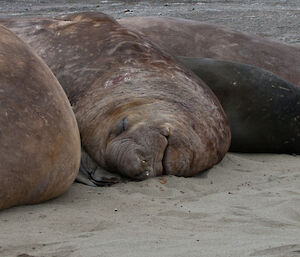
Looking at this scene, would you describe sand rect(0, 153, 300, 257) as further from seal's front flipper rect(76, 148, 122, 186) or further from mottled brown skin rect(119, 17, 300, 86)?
mottled brown skin rect(119, 17, 300, 86)

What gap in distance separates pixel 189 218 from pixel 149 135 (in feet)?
3.30

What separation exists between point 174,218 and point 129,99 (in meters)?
1.51

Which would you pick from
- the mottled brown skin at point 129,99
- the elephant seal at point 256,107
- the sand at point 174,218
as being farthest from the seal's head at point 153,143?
the elephant seal at point 256,107

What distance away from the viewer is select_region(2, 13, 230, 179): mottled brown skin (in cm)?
419

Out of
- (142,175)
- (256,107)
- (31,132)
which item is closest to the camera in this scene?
(31,132)

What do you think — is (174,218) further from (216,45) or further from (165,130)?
(216,45)

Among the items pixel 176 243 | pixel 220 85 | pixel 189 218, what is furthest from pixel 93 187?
pixel 220 85

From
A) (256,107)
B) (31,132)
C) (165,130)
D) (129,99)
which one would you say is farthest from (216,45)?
(31,132)

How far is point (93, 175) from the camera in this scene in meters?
4.09

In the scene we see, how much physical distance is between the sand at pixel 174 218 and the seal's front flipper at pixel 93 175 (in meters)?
0.11

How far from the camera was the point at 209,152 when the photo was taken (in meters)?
4.58

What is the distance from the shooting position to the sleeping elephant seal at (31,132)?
126 inches

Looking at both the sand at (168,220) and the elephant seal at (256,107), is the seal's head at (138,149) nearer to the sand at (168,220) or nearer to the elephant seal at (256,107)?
the sand at (168,220)

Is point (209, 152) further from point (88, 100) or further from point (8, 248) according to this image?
point (8, 248)
